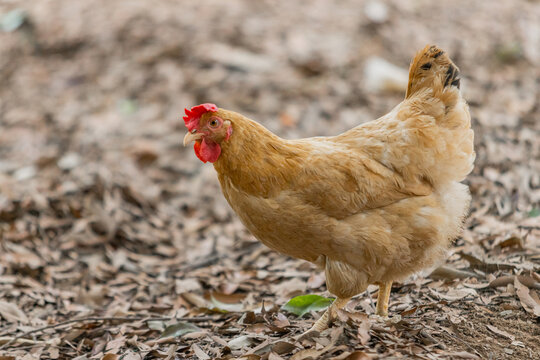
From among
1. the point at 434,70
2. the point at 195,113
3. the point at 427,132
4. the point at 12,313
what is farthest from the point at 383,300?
the point at 12,313

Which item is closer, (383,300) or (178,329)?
(383,300)

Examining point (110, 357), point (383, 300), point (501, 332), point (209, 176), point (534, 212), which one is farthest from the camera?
point (209, 176)

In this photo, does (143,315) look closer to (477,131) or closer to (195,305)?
(195,305)

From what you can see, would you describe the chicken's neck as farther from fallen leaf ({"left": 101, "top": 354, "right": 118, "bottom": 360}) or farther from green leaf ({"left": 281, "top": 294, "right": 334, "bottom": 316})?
fallen leaf ({"left": 101, "top": 354, "right": 118, "bottom": 360})

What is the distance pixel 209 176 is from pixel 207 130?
369 centimetres

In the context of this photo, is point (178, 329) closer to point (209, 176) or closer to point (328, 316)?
point (328, 316)

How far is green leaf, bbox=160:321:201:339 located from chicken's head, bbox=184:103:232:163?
1.35m

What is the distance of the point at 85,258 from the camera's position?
225 inches

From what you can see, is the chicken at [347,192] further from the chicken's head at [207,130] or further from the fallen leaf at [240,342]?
the fallen leaf at [240,342]

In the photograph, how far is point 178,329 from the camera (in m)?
4.12

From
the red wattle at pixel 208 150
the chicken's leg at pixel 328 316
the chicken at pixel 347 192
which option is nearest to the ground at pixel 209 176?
the chicken's leg at pixel 328 316

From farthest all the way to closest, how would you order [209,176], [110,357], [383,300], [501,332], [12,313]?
[209,176], [12,313], [383,300], [110,357], [501,332]

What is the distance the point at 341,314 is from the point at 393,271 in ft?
1.52

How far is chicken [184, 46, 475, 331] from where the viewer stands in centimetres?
352
